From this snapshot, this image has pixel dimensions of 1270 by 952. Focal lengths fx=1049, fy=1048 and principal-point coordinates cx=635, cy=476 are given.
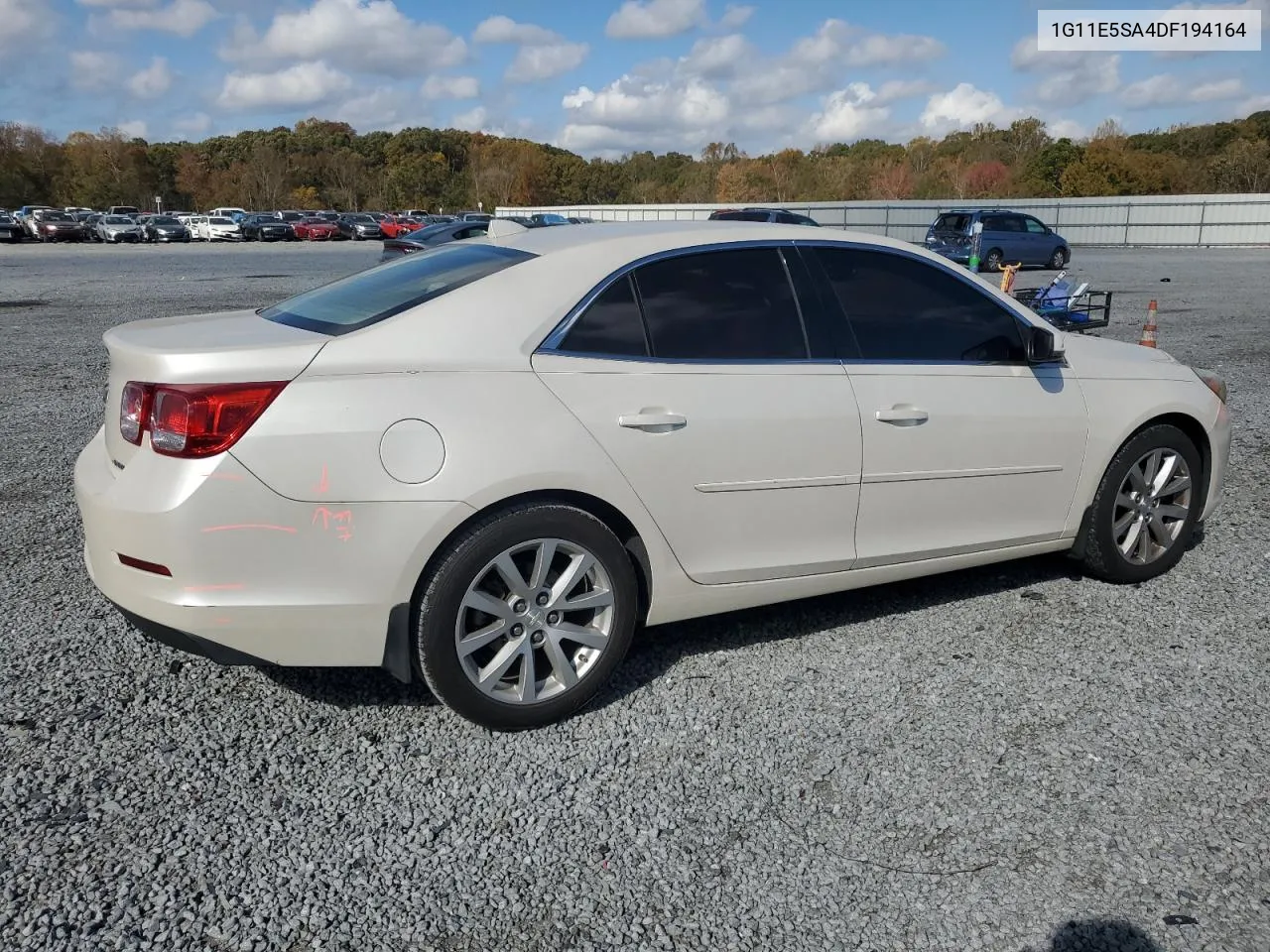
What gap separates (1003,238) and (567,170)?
8120 cm

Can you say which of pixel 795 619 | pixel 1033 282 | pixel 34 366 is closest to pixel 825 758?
pixel 795 619

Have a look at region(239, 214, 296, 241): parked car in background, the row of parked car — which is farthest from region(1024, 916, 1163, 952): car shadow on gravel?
region(239, 214, 296, 241): parked car in background

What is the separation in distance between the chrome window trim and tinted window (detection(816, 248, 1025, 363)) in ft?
0.73

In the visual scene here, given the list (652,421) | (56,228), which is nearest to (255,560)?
(652,421)

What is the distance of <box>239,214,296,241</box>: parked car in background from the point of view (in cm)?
5650

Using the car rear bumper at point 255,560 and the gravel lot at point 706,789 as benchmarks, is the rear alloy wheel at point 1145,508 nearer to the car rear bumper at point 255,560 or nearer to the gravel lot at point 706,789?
the gravel lot at point 706,789

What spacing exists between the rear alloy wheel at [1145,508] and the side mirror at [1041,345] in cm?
68

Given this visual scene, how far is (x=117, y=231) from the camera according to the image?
165ft

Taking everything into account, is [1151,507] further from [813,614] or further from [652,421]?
[652,421]

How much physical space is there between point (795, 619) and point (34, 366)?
32.3ft

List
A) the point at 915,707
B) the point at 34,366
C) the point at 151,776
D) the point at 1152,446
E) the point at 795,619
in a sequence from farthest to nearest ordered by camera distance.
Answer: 1. the point at 34,366
2. the point at 1152,446
3. the point at 795,619
4. the point at 915,707
5. the point at 151,776

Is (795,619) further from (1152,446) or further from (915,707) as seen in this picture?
(1152,446)

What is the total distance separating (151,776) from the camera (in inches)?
124

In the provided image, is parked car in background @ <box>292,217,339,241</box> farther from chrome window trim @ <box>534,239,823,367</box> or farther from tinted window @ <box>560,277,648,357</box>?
tinted window @ <box>560,277,648,357</box>
